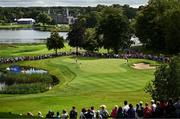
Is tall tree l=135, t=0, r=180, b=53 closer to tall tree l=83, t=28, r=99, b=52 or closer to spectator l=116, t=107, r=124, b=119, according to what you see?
tall tree l=83, t=28, r=99, b=52

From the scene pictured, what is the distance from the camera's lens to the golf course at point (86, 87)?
4162cm

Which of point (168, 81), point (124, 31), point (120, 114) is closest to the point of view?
point (120, 114)

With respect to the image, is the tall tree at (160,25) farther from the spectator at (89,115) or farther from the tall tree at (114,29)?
the spectator at (89,115)

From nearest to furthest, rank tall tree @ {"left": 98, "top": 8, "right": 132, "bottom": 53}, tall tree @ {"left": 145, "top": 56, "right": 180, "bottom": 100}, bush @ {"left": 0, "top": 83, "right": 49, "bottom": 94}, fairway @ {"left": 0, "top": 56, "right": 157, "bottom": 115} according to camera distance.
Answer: tall tree @ {"left": 145, "top": 56, "right": 180, "bottom": 100} → fairway @ {"left": 0, "top": 56, "right": 157, "bottom": 115} → bush @ {"left": 0, "top": 83, "right": 49, "bottom": 94} → tall tree @ {"left": 98, "top": 8, "right": 132, "bottom": 53}

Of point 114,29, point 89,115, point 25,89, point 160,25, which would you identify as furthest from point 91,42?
point 89,115

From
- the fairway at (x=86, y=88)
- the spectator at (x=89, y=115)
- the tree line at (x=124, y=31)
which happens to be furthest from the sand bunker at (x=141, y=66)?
the spectator at (x=89, y=115)

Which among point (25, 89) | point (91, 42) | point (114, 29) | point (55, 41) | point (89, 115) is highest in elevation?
point (114, 29)

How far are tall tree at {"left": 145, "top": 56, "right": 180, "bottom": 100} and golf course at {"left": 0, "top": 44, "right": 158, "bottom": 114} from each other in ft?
22.6

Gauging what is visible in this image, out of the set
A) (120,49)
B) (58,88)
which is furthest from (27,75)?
(120,49)

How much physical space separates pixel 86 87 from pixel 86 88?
598mm

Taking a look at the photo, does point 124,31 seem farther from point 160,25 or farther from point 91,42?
point 160,25

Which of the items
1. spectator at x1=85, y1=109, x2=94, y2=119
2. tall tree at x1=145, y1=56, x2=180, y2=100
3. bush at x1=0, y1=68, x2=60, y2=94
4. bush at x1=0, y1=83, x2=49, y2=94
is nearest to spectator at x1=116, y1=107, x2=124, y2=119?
spectator at x1=85, y1=109, x2=94, y2=119

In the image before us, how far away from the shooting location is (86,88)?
5159 centimetres

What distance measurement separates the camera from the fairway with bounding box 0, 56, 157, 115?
1638 inches
